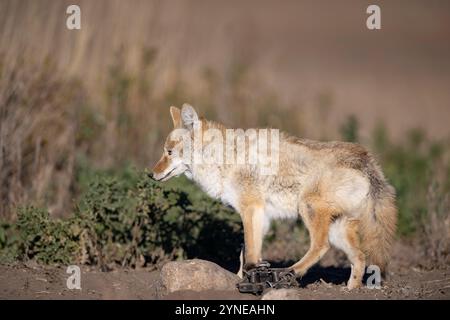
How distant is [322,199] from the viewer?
8.19 meters

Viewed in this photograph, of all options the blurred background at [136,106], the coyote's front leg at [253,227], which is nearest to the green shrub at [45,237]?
the blurred background at [136,106]

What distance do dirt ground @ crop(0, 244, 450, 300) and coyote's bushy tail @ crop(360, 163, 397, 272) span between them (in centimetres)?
46

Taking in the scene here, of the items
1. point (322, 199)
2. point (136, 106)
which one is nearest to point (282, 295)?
point (322, 199)

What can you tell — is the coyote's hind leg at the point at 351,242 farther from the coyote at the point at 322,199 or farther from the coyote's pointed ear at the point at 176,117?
the coyote's pointed ear at the point at 176,117

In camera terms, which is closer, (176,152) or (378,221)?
(378,221)

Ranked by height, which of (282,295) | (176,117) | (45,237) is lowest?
(282,295)

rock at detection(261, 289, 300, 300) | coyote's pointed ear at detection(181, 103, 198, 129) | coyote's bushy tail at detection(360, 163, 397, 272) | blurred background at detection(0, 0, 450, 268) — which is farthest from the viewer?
blurred background at detection(0, 0, 450, 268)

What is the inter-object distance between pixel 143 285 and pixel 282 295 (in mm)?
2088

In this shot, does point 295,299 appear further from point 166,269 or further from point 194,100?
point 194,100

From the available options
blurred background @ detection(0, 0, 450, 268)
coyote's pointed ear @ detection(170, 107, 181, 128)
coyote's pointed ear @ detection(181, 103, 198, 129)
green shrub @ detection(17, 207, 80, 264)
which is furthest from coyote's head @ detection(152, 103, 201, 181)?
green shrub @ detection(17, 207, 80, 264)

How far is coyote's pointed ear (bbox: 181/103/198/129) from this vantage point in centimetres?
903

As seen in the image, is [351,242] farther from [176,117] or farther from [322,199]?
[176,117]

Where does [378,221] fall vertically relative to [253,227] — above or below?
above

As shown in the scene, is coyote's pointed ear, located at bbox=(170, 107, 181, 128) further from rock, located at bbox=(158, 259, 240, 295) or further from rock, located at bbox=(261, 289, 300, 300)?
rock, located at bbox=(261, 289, 300, 300)
